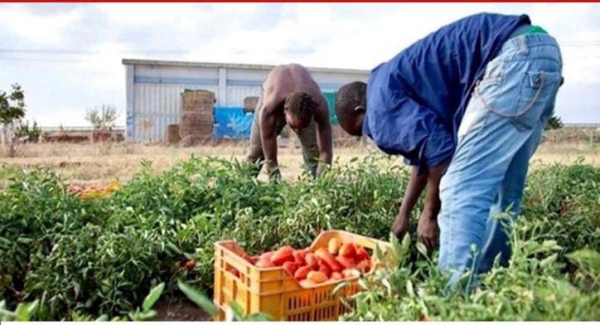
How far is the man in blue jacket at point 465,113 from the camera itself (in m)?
2.07

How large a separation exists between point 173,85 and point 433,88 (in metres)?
16.6

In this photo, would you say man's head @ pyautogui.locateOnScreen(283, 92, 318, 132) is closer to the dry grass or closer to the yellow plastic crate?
the yellow plastic crate

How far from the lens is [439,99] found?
224cm

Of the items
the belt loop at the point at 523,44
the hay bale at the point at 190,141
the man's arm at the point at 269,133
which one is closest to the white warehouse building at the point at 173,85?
the hay bale at the point at 190,141

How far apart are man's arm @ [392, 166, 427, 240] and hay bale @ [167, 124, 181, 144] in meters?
13.5

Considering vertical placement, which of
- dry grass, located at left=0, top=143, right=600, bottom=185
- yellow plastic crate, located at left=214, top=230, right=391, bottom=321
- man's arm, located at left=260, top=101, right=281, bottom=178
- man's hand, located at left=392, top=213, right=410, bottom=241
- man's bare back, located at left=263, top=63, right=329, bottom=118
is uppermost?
man's bare back, located at left=263, top=63, right=329, bottom=118

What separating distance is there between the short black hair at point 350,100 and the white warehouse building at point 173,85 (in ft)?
46.1

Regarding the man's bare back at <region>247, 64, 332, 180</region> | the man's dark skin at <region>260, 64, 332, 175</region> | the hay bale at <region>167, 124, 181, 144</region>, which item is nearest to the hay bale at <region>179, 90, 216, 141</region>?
the hay bale at <region>167, 124, 181, 144</region>

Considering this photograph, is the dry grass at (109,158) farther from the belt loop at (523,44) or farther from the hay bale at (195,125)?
the belt loop at (523,44)

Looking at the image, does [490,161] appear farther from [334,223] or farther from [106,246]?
[106,246]

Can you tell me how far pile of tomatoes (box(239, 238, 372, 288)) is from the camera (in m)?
2.16

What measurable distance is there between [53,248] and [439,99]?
166 centimetres

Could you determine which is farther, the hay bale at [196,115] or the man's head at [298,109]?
the hay bale at [196,115]

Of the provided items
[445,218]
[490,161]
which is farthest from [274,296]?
[490,161]
